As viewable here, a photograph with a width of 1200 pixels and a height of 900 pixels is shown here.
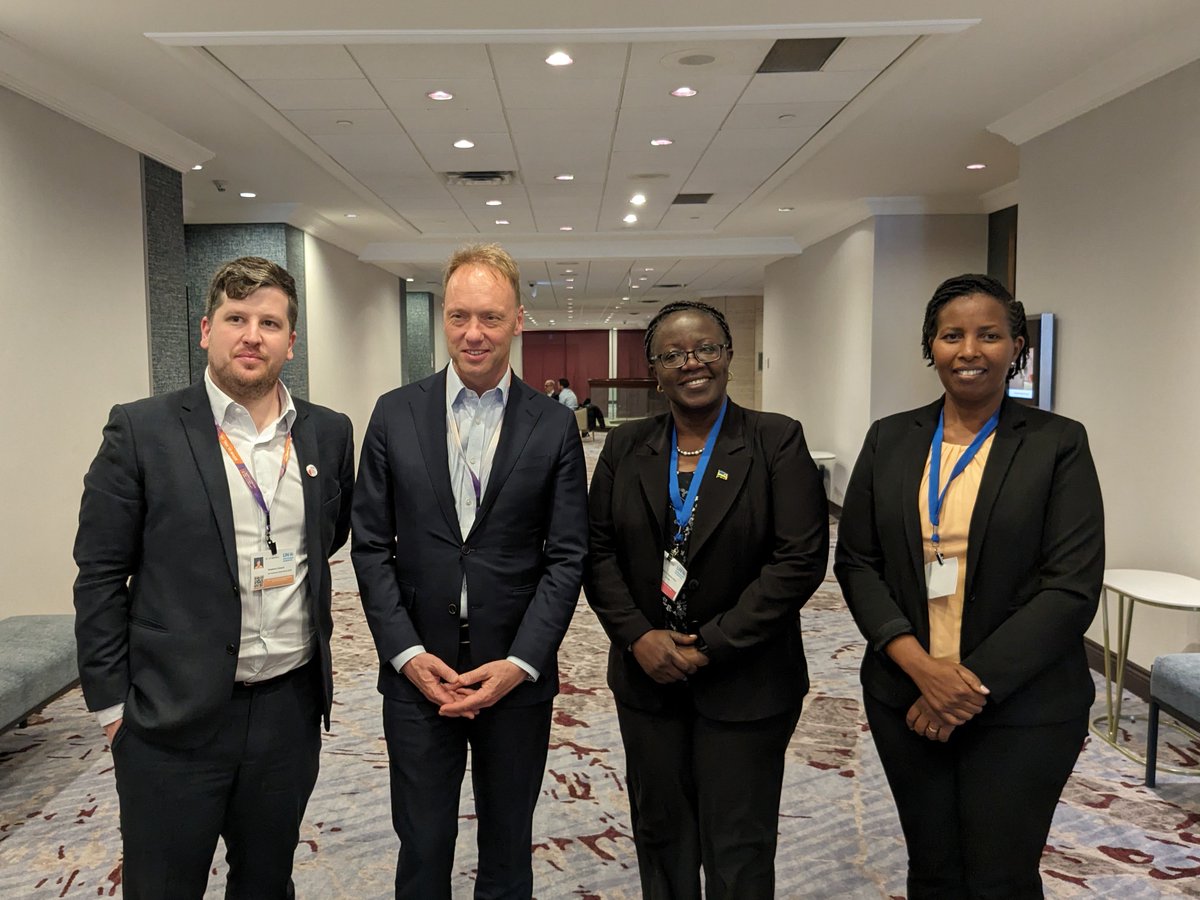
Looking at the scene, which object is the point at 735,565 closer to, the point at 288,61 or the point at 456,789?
the point at 456,789

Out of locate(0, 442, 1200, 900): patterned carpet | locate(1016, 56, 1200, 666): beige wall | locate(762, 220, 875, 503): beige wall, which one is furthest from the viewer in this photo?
locate(762, 220, 875, 503): beige wall

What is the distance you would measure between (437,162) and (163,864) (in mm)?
5948

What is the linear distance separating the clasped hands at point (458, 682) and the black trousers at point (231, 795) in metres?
0.26

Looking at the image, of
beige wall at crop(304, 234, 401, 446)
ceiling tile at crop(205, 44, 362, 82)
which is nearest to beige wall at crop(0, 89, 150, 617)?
ceiling tile at crop(205, 44, 362, 82)

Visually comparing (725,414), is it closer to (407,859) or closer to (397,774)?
(397,774)

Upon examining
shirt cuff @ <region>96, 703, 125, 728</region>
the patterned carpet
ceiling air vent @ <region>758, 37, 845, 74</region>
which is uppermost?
ceiling air vent @ <region>758, 37, 845, 74</region>

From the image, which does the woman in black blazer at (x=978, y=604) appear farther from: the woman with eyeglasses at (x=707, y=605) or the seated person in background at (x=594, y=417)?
the seated person in background at (x=594, y=417)

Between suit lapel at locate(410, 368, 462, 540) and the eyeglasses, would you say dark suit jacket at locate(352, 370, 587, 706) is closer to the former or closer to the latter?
suit lapel at locate(410, 368, 462, 540)

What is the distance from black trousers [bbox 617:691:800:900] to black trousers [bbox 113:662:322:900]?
75 cm

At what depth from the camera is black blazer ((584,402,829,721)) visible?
192 cm

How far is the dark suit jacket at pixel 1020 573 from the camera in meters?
1.78

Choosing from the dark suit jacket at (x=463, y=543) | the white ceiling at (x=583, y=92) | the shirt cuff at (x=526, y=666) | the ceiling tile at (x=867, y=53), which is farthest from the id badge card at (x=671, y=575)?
the ceiling tile at (x=867, y=53)

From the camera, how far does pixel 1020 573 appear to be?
1.83 meters

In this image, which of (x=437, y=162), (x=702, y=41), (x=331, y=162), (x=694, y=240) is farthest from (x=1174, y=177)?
(x=694, y=240)
